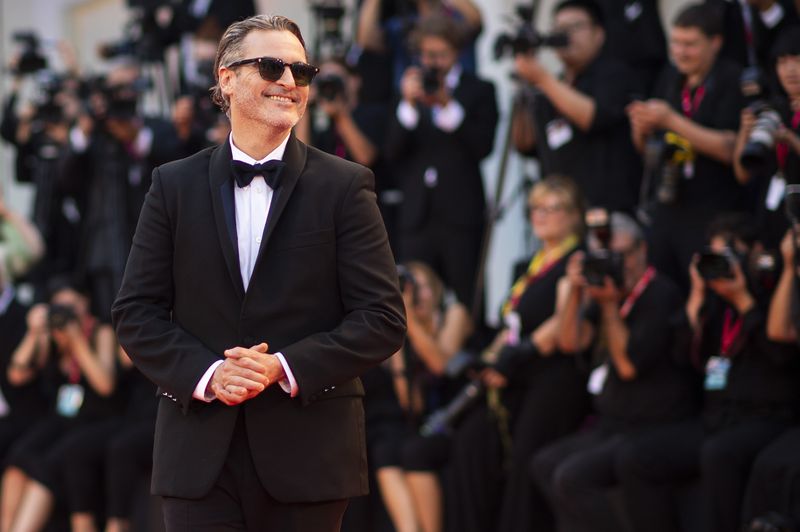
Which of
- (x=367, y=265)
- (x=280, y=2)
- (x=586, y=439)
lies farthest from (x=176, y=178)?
(x=280, y=2)

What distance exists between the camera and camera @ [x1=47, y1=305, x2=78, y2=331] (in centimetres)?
785

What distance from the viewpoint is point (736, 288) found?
557 cm

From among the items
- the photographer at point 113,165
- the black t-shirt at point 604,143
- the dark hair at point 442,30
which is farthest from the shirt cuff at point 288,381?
the photographer at point 113,165

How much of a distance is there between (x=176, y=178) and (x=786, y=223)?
3.35m

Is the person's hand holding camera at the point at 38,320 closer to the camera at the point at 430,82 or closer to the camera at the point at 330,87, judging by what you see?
the camera at the point at 330,87

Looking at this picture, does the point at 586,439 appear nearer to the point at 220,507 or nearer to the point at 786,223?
the point at 786,223

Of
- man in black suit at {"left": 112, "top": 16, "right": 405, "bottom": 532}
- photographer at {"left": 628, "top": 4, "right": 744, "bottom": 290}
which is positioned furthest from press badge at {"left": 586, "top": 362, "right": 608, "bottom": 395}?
man in black suit at {"left": 112, "top": 16, "right": 405, "bottom": 532}

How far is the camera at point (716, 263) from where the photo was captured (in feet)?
18.0

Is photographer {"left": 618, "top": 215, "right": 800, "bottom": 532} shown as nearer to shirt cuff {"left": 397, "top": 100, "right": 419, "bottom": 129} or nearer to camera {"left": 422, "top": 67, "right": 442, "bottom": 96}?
camera {"left": 422, "top": 67, "right": 442, "bottom": 96}

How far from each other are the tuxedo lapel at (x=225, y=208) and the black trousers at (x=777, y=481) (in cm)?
288

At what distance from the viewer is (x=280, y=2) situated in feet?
34.6

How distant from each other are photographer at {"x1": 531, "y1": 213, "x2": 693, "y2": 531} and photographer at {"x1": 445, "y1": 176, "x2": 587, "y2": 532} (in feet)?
1.01

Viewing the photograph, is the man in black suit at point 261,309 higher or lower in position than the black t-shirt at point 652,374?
higher

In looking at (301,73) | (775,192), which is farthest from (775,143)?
(301,73)
